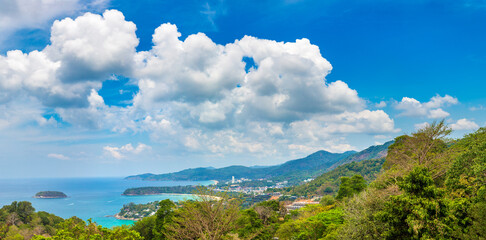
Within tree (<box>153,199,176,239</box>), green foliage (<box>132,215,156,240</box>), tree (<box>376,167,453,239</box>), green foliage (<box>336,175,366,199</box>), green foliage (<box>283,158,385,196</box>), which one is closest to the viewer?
tree (<box>376,167,453,239</box>)

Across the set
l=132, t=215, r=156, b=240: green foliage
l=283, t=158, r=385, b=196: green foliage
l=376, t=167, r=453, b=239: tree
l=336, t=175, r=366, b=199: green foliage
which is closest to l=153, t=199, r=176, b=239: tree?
l=132, t=215, r=156, b=240: green foliage

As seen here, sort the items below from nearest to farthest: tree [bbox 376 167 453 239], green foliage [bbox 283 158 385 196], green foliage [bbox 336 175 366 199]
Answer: tree [bbox 376 167 453 239] < green foliage [bbox 336 175 366 199] < green foliage [bbox 283 158 385 196]

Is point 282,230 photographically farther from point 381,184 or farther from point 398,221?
point 398,221

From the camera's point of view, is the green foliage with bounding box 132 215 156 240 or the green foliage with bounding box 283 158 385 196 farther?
the green foliage with bounding box 283 158 385 196

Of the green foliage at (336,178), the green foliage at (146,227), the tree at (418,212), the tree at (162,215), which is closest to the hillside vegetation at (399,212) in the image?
the tree at (418,212)

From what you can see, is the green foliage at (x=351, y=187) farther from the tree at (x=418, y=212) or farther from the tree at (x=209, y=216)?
the tree at (x=209, y=216)

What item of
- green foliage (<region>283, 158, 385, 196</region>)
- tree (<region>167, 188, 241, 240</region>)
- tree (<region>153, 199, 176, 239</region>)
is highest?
tree (<region>167, 188, 241, 240</region>)

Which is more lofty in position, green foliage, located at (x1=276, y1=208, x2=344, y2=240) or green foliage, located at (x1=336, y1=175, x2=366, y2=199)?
green foliage, located at (x1=336, y1=175, x2=366, y2=199)

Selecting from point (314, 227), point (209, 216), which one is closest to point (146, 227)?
point (314, 227)

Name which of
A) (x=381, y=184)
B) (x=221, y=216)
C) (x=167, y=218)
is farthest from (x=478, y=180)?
(x=167, y=218)

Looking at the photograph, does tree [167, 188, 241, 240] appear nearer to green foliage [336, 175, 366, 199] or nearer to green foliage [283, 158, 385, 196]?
green foliage [336, 175, 366, 199]

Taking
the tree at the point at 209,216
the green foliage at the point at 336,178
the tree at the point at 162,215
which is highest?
the tree at the point at 209,216

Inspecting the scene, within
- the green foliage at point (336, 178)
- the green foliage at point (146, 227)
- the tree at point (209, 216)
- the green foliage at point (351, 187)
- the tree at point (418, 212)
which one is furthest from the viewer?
the green foliage at point (336, 178)

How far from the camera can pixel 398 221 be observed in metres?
12.0
